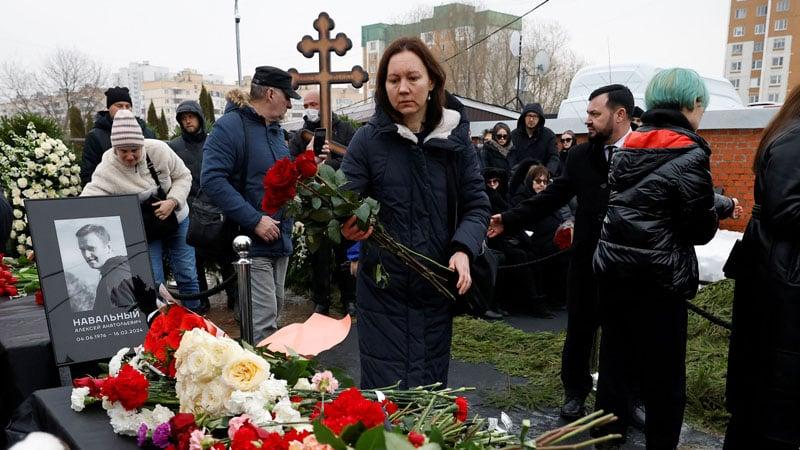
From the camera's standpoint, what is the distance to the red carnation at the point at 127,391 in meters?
1.46

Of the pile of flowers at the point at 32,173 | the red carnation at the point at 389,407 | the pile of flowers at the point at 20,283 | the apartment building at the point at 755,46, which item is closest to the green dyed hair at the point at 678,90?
the red carnation at the point at 389,407

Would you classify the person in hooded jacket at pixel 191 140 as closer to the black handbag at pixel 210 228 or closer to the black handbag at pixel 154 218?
the black handbag at pixel 154 218

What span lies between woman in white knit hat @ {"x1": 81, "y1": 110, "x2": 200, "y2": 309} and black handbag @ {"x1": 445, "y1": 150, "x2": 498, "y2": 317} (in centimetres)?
225

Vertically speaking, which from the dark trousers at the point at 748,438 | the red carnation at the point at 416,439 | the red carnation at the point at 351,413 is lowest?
the dark trousers at the point at 748,438

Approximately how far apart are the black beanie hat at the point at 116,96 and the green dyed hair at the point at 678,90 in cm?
475

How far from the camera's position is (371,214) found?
207 centimetres

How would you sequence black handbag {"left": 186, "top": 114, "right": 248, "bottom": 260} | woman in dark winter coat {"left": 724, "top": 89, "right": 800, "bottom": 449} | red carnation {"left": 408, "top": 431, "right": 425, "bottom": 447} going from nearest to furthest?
red carnation {"left": 408, "top": 431, "right": 425, "bottom": 447} < woman in dark winter coat {"left": 724, "top": 89, "right": 800, "bottom": 449} < black handbag {"left": 186, "top": 114, "right": 248, "bottom": 260}

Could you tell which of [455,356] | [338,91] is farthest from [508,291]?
[338,91]

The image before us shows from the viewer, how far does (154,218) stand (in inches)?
171

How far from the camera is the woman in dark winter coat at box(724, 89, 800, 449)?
7.37 ft

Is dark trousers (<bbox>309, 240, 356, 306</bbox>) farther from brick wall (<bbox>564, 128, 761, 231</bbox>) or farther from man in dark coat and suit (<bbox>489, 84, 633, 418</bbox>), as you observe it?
brick wall (<bbox>564, 128, 761, 231</bbox>)

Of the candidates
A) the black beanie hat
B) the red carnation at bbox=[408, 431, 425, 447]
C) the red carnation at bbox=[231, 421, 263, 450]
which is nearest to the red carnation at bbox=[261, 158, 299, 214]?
the red carnation at bbox=[231, 421, 263, 450]

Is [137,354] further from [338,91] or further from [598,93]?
[338,91]

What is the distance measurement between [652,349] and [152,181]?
11.7ft
